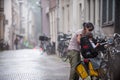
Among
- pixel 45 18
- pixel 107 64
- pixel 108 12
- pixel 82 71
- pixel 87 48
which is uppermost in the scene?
pixel 45 18

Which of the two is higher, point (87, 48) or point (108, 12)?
point (108, 12)

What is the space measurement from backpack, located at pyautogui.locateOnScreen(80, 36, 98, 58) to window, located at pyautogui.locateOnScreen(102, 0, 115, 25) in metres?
5.73

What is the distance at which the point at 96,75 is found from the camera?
9742mm

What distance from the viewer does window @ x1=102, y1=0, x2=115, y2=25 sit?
15846mm

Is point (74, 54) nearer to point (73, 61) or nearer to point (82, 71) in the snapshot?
point (73, 61)

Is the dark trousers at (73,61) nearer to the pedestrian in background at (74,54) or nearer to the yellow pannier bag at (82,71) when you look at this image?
the pedestrian in background at (74,54)

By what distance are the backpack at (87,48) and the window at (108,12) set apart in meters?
5.73

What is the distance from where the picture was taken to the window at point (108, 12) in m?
15.8

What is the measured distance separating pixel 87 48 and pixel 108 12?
6863 mm

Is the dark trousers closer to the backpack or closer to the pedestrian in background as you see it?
the pedestrian in background

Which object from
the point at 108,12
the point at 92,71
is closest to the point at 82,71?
the point at 92,71

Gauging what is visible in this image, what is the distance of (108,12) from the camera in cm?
1648

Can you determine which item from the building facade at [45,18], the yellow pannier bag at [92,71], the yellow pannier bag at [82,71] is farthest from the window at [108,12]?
the building facade at [45,18]

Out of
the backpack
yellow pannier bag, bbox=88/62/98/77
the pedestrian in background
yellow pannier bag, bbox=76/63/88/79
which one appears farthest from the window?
yellow pannier bag, bbox=88/62/98/77
